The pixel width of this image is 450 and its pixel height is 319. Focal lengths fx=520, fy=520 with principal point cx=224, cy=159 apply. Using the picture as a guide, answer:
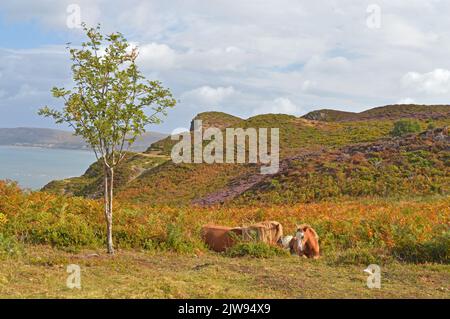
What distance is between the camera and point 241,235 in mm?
15055

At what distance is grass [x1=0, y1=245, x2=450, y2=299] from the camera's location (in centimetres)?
882

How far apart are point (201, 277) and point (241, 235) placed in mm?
4560

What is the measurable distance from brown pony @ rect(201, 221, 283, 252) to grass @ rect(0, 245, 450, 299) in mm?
1143

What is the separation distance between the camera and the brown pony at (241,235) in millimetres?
14906

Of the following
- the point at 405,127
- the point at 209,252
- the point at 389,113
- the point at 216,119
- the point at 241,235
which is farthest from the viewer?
the point at 389,113

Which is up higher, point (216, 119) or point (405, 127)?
point (216, 119)

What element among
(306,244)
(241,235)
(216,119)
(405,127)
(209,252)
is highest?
(216,119)

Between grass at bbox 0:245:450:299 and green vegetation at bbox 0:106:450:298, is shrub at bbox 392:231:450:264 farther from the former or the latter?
grass at bbox 0:245:450:299

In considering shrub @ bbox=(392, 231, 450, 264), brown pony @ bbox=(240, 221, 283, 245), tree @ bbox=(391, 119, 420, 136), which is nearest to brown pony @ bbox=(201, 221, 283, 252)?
brown pony @ bbox=(240, 221, 283, 245)

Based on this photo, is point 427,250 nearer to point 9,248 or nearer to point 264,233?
point 264,233

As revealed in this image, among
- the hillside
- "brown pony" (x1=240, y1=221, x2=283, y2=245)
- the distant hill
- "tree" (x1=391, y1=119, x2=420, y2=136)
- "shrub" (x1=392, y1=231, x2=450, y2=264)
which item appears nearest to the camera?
"shrub" (x1=392, y1=231, x2=450, y2=264)

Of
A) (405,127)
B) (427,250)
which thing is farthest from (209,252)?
(405,127)

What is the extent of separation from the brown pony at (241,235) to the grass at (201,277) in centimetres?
114
